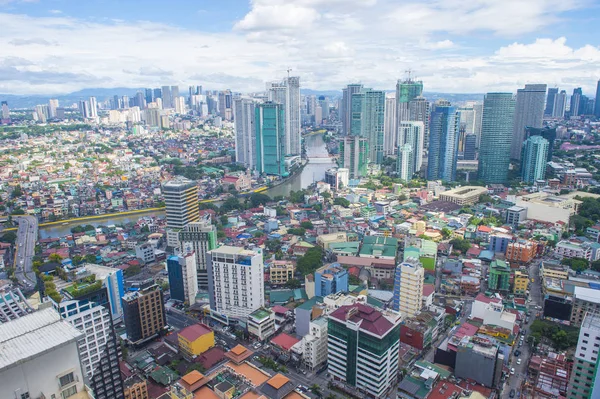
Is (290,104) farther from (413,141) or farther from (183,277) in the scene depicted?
(183,277)

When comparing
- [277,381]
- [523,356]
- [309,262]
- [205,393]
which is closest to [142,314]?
[205,393]

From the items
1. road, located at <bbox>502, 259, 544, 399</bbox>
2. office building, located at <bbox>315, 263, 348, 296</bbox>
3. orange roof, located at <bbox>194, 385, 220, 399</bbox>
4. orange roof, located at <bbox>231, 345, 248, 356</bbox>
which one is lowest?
road, located at <bbox>502, 259, 544, 399</bbox>

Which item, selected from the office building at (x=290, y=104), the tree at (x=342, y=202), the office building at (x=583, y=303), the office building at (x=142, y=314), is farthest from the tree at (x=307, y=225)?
the office building at (x=290, y=104)

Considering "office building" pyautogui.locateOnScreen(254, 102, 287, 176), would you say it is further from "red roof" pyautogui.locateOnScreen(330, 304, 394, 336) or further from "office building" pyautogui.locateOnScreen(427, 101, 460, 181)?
"red roof" pyautogui.locateOnScreen(330, 304, 394, 336)

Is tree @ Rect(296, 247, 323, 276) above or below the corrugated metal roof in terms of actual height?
below

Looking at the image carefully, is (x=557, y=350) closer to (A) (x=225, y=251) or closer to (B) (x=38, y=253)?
(A) (x=225, y=251)

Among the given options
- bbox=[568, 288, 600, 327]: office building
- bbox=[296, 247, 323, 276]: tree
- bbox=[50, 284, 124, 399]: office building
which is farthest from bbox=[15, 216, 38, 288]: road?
bbox=[568, 288, 600, 327]: office building
